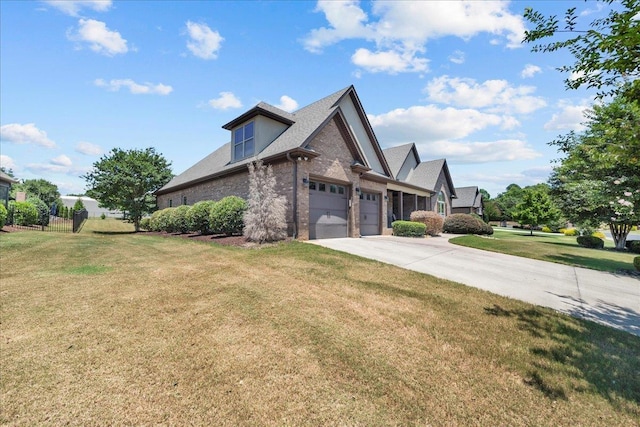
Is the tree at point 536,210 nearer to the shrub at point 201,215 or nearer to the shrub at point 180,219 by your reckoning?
the shrub at point 201,215

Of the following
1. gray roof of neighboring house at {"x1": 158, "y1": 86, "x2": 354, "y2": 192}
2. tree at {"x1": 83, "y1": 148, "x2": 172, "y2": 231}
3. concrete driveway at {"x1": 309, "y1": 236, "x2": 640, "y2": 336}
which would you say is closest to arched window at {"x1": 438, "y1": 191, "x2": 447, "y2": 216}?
gray roof of neighboring house at {"x1": 158, "y1": 86, "x2": 354, "y2": 192}

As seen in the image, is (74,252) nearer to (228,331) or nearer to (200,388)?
(228,331)

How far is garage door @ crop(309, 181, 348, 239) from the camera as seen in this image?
1317cm

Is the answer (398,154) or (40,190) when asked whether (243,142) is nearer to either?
(398,154)

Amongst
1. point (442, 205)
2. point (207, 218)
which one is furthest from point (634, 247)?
point (207, 218)

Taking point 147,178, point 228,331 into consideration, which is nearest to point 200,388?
point 228,331

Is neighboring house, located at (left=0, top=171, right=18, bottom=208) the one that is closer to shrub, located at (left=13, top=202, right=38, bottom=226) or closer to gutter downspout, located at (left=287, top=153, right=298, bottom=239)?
shrub, located at (left=13, top=202, right=38, bottom=226)

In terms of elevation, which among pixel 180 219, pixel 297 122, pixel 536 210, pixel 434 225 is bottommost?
pixel 434 225

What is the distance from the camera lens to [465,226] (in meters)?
22.5

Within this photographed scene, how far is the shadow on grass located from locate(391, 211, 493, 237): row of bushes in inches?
479

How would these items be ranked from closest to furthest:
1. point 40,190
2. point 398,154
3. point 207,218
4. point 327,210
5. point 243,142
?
point 327,210
point 207,218
point 243,142
point 398,154
point 40,190

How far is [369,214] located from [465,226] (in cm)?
1027

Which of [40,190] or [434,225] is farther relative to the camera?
[40,190]

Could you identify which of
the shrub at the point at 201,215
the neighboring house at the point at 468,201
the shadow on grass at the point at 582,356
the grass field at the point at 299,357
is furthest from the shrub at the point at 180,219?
the neighboring house at the point at 468,201
